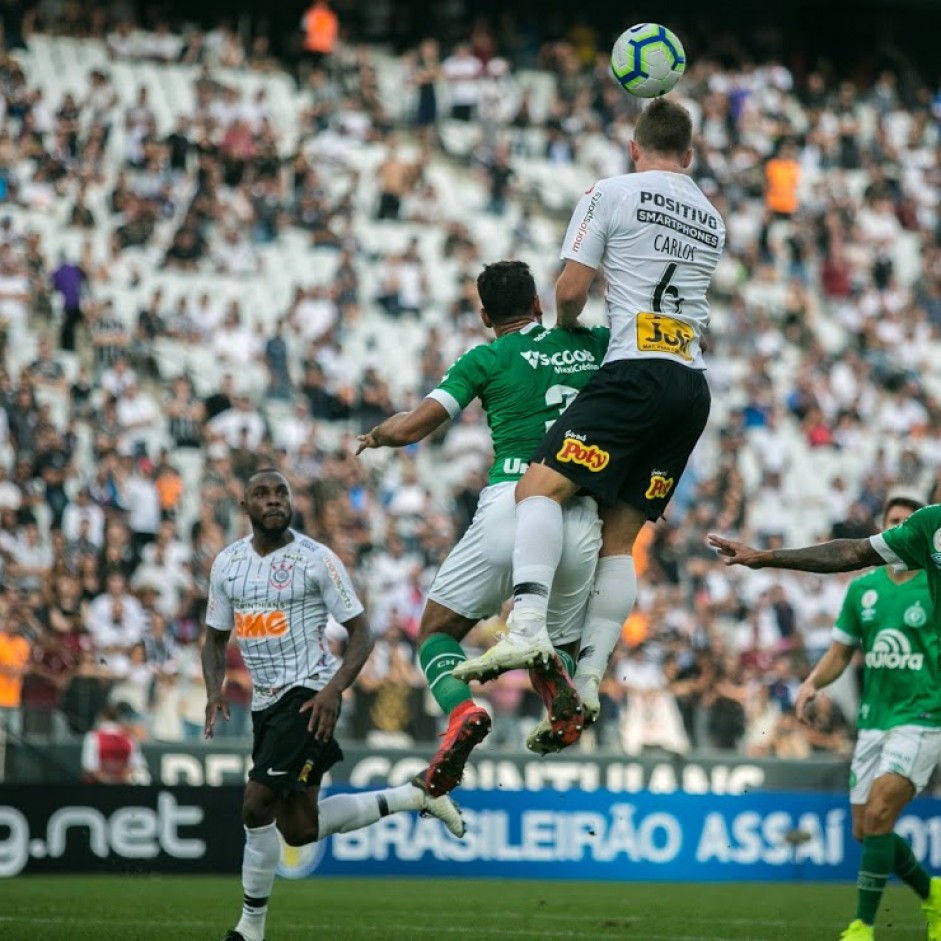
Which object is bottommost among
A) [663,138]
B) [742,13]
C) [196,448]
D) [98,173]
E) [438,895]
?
[438,895]

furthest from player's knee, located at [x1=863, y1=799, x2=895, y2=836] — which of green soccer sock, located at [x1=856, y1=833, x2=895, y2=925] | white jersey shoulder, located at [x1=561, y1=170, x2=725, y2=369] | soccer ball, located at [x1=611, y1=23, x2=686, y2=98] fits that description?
soccer ball, located at [x1=611, y1=23, x2=686, y2=98]

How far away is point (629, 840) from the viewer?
18.0 m

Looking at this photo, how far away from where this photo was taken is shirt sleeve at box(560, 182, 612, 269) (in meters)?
9.15

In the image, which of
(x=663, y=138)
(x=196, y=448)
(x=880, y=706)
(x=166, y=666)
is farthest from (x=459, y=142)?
(x=663, y=138)

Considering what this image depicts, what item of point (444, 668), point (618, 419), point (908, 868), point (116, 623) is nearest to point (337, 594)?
point (444, 668)

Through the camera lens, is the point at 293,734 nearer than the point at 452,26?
Yes

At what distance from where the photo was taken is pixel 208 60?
90.6 feet

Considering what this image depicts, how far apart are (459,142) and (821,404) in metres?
6.46

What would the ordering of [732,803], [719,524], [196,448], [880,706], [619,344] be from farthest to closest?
[719,524], [196,448], [732,803], [880,706], [619,344]

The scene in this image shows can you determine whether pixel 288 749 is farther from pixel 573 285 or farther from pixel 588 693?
pixel 573 285

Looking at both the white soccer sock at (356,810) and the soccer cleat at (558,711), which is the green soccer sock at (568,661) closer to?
the soccer cleat at (558,711)

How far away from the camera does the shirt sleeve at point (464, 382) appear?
951cm

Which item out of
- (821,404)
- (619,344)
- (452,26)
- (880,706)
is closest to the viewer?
(619,344)

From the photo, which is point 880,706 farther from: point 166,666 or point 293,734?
point 166,666
